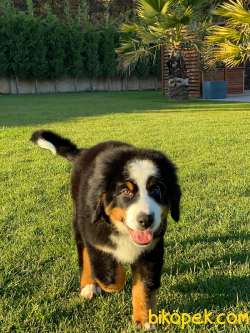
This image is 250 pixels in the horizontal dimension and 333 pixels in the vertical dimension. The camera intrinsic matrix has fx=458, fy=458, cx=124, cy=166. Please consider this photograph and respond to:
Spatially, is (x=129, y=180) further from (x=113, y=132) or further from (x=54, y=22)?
(x=54, y=22)

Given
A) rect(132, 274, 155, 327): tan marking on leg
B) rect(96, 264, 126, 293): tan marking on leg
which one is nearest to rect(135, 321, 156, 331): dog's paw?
rect(132, 274, 155, 327): tan marking on leg

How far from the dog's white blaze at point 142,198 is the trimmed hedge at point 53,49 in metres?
24.8

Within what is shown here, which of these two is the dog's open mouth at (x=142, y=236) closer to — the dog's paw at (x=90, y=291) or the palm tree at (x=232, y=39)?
the dog's paw at (x=90, y=291)

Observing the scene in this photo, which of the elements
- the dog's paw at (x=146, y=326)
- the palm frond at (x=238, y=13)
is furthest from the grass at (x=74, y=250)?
the palm frond at (x=238, y=13)

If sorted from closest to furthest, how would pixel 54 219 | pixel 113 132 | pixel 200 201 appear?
1. pixel 54 219
2. pixel 200 201
3. pixel 113 132

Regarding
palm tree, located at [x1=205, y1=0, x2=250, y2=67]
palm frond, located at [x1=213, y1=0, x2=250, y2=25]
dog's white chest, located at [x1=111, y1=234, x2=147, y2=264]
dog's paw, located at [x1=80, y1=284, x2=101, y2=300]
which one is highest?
palm frond, located at [x1=213, y1=0, x2=250, y2=25]

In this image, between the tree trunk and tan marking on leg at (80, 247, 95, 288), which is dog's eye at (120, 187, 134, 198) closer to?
tan marking on leg at (80, 247, 95, 288)

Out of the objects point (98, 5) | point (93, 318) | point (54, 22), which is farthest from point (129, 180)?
point (98, 5)

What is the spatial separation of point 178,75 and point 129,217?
16028mm

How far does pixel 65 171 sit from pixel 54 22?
22.8 meters

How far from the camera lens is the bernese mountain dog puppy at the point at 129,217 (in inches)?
87.4

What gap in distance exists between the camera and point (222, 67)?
848 inches

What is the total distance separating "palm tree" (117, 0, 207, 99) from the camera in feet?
50.4

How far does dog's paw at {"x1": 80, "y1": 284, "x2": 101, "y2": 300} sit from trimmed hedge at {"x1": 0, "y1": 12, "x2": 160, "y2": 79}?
80.5 feet
